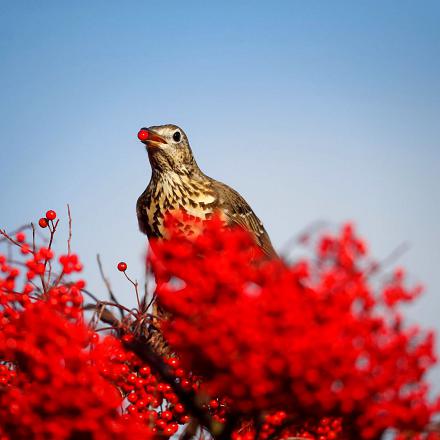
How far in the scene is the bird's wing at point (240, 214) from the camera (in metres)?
4.00

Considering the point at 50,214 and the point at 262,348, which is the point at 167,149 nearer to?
the point at 50,214

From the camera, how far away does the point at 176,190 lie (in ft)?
12.7

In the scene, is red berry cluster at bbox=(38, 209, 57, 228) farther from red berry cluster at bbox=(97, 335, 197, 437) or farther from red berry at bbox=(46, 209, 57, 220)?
red berry cluster at bbox=(97, 335, 197, 437)

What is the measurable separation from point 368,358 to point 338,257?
0.27 m

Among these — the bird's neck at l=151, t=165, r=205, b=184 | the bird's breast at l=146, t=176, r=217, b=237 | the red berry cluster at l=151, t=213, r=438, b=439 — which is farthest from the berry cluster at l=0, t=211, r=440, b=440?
Result: the bird's neck at l=151, t=165, r=205, b=184

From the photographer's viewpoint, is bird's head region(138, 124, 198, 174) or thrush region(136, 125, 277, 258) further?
bird's head region(138, 124, 198, 174)

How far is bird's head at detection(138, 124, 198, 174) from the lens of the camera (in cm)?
397

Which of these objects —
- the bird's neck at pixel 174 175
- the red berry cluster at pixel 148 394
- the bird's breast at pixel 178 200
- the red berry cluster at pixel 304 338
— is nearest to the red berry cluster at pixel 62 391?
the red berry cluster at pixel 304 338

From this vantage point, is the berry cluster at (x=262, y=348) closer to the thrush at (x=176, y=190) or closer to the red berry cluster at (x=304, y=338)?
the red berry cluster at (x=304, y=338)

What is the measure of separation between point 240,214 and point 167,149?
717mm

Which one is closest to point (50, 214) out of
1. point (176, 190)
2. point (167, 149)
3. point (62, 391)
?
point (62, 391)

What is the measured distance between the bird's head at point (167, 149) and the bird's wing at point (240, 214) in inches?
11.8

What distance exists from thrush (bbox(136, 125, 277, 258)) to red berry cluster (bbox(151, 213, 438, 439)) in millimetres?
2175

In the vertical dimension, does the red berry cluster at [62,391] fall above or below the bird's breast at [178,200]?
below
